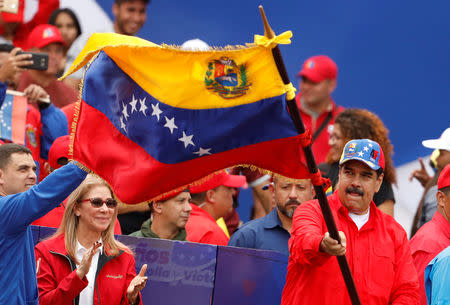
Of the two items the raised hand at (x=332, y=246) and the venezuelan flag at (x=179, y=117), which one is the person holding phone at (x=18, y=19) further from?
the raised hand at (x=332, y=246)

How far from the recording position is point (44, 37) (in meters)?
9.25

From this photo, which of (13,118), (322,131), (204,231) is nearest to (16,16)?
(13,118)

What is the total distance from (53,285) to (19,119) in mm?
2432

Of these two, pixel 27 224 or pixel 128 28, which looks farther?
pixel 128 28

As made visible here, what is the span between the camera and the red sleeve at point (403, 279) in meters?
5.64

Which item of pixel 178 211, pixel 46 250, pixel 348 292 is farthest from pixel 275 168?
pixel 178 211

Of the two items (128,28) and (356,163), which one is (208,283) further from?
(128,28)

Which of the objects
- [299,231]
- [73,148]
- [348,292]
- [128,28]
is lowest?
[348,292]

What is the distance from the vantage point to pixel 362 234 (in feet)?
18.8

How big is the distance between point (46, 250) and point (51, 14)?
5.10 meters

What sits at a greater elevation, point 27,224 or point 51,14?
point 51,14

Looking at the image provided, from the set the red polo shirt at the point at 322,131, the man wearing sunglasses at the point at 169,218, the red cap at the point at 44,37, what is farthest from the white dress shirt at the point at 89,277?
the red polo shirt at the point at 322,131

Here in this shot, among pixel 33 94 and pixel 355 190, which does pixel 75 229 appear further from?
pixel 33 94

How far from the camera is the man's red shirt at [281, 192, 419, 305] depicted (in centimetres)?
551
